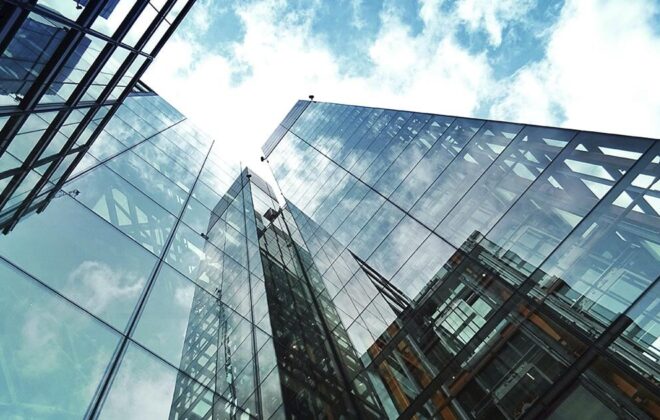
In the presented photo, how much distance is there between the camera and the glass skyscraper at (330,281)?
609cm

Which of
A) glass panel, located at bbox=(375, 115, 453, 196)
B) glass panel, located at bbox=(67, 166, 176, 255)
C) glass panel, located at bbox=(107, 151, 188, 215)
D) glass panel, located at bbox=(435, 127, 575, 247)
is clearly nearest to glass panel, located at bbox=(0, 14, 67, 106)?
glass panel, located at bbox=(67, 166, 176, 255)

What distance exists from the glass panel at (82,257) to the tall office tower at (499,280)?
15.9 ft

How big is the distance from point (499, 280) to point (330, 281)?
8660 millimetres

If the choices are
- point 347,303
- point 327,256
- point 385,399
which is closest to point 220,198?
point 327,256

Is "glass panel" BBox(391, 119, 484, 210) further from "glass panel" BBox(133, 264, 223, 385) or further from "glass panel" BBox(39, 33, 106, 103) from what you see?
"glass panel" BBox(39, 33, 106, 103)

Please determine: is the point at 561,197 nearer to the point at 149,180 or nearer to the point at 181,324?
the point at 181,324

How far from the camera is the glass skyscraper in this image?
6090mm

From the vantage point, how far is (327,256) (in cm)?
1811

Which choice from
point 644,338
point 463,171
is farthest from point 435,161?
point 644,338

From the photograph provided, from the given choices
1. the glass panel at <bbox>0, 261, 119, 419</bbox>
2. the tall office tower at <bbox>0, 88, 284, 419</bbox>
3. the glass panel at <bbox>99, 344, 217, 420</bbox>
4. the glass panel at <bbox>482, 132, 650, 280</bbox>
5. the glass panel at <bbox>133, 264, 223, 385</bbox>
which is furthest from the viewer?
the glass panel at <bbox>133, 264, 223, 385</bbox>

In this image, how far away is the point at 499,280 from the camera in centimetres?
865

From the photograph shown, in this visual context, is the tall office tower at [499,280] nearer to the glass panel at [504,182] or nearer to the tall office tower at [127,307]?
the glass panel at [504,182]

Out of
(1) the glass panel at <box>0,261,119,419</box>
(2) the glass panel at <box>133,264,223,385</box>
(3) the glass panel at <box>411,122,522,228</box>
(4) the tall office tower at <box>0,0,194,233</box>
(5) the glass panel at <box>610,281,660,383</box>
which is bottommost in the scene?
(2) the glass panel at <box>133,264,223,385</box>

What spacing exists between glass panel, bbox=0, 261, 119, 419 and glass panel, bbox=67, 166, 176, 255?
407cm
